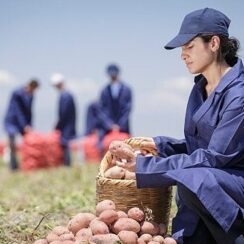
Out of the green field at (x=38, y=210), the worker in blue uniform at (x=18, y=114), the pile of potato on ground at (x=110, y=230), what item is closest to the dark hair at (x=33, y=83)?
the worker in blue uniform at (x=18, y=114)

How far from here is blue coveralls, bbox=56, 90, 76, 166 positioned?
13312 mm

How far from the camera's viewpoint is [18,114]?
43.0ft

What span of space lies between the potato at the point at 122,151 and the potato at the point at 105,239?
48 cm

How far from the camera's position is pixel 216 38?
3.92m

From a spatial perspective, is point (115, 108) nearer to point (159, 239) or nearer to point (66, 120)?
point (66, 120)

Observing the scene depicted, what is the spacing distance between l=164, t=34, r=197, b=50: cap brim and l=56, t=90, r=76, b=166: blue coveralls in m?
9.41

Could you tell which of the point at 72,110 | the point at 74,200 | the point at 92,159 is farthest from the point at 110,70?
the point at 74,200

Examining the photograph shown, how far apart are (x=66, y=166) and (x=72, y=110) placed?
1.12 m

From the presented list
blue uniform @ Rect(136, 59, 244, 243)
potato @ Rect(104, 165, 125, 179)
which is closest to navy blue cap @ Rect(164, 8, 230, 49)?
blue uniform @ Rect(136, 59, 244, 243)

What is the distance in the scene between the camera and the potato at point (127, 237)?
375 cm

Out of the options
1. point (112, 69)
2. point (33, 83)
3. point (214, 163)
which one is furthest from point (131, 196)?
point (33, 83)

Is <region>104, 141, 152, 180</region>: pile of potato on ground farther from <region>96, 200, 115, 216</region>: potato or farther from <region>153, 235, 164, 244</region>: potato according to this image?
<region>153, 235, 164, 244</region>: potato

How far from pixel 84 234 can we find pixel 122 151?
1.70ft

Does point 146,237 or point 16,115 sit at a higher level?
point 146,237
